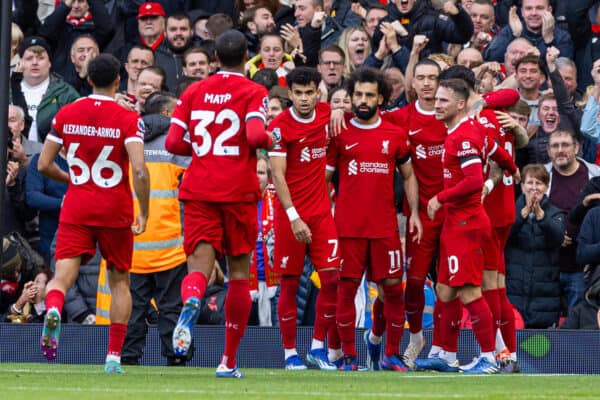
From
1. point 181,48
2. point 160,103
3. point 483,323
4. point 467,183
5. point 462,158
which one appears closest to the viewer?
point 467,183

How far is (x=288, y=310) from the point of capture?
40.3 feet

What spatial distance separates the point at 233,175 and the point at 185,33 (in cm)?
774

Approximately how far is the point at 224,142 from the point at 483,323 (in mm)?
2987

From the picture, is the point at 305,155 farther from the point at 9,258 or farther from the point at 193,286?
the point at 9,258

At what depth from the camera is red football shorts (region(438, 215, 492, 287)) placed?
38.0ft

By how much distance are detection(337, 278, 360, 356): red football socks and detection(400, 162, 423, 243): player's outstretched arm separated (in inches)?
27.6

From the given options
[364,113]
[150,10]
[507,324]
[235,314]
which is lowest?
[507,324]

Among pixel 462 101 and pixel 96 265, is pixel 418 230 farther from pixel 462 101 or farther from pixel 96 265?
pixel 96 265

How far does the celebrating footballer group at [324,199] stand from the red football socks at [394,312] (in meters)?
0.01

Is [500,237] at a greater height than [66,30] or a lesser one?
lesser

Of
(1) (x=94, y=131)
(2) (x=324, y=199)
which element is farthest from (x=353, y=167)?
(1) (x=94, y=131)

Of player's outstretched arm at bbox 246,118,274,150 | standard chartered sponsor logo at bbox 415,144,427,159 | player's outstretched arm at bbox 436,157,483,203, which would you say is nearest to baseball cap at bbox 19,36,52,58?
Result: standard chartered sponsor logo at bbox 415,144,427,159

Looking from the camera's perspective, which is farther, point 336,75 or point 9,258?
point 336,75

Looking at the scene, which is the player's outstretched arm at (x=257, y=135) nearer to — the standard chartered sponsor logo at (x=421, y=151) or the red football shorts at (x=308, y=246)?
the red football shorts at (x=308, y=246)
